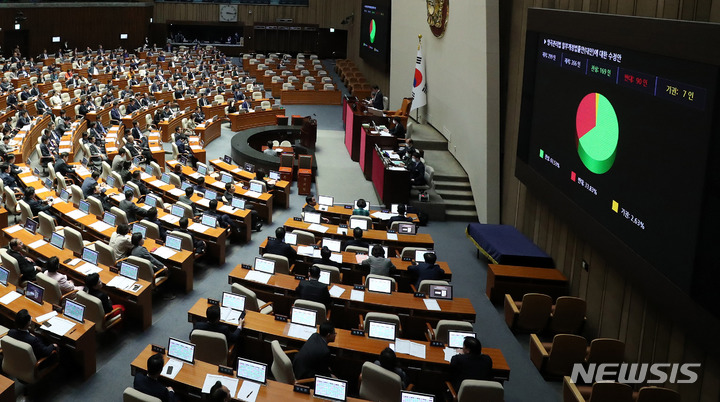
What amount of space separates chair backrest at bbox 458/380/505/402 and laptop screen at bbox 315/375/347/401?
1245mm

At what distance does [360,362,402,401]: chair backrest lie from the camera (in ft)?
22.0

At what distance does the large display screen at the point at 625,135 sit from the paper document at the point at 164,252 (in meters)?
6.18

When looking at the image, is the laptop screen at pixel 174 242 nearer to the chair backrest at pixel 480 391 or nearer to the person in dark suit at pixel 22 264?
the person in dark suit at pixel 22 264

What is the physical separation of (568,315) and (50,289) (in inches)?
289

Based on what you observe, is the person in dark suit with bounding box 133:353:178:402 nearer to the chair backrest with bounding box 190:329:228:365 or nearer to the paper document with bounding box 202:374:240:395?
the paper document with bounding box 202:374:240:395

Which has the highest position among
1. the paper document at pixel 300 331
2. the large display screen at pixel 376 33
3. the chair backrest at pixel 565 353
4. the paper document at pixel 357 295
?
the large display screen at pixel 376 33

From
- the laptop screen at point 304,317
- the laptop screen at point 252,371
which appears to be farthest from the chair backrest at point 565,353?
the laptop screen at point 252,371

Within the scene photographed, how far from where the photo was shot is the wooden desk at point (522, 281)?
10.5 meters

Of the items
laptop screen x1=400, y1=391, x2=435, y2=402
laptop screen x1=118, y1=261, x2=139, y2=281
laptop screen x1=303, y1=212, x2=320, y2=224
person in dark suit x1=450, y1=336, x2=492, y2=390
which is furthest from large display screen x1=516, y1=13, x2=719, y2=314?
laptop screen x1=118, y1=261, x2=139, y2=281

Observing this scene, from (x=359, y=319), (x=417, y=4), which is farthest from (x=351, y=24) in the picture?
(x=359, y=319)

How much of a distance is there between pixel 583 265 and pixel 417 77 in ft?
39.0

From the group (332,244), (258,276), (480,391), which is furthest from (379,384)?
(332,244)

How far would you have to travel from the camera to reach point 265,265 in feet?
32.8

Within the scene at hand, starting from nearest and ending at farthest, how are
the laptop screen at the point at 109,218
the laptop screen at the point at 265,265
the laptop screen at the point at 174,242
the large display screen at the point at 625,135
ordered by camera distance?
1. the large display screen at the point at 625,135
2. the laptop screen at the point at 265,265
3. the laptop screen at the point at 174,242
4. the laptop screen at the point at 109,218
